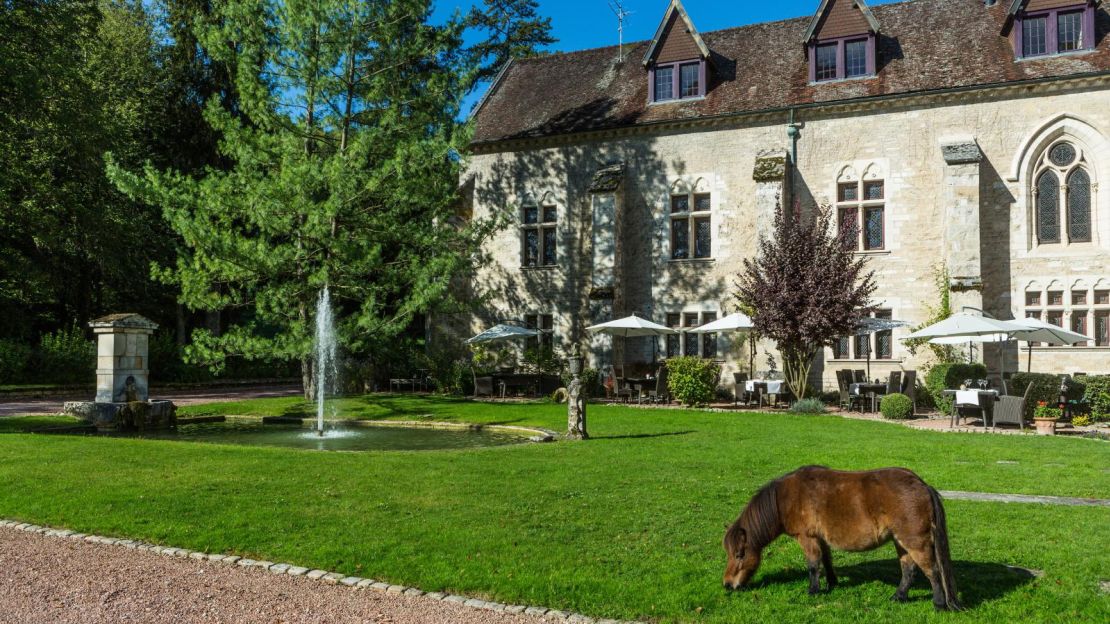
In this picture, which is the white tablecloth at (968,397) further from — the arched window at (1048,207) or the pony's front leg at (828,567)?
the pony's front leg at (828,567)

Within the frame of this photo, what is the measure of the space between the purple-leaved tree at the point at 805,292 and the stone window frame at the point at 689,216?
4921 millimetres

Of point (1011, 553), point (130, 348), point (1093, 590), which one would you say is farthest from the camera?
point (130, 348)

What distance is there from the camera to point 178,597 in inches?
226

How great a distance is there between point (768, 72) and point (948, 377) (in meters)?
12.2

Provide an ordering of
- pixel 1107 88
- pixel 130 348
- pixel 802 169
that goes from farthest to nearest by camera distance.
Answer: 1. pixel 802 169
2. pixel 1107 88
3. pixel 130 348

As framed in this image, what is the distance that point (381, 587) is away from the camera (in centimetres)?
588

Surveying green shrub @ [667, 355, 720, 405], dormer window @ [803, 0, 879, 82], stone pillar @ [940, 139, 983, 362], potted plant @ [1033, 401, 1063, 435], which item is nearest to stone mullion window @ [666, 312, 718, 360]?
green shrub @ [667, 355, 720, 405]

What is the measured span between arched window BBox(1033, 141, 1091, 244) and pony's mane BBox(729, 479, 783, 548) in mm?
21701

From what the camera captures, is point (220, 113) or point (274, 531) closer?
point (274, 531)

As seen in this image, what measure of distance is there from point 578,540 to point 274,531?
2776mm

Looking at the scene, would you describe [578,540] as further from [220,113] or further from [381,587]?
[220,113]

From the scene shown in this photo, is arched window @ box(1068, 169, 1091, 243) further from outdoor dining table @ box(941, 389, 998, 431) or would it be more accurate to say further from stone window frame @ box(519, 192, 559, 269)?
stone window frame @ box(519, 192, 559, 269)

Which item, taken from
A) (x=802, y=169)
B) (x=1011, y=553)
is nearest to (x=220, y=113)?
(x=802, y=169)

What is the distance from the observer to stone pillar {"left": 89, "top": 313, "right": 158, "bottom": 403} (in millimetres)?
17875
